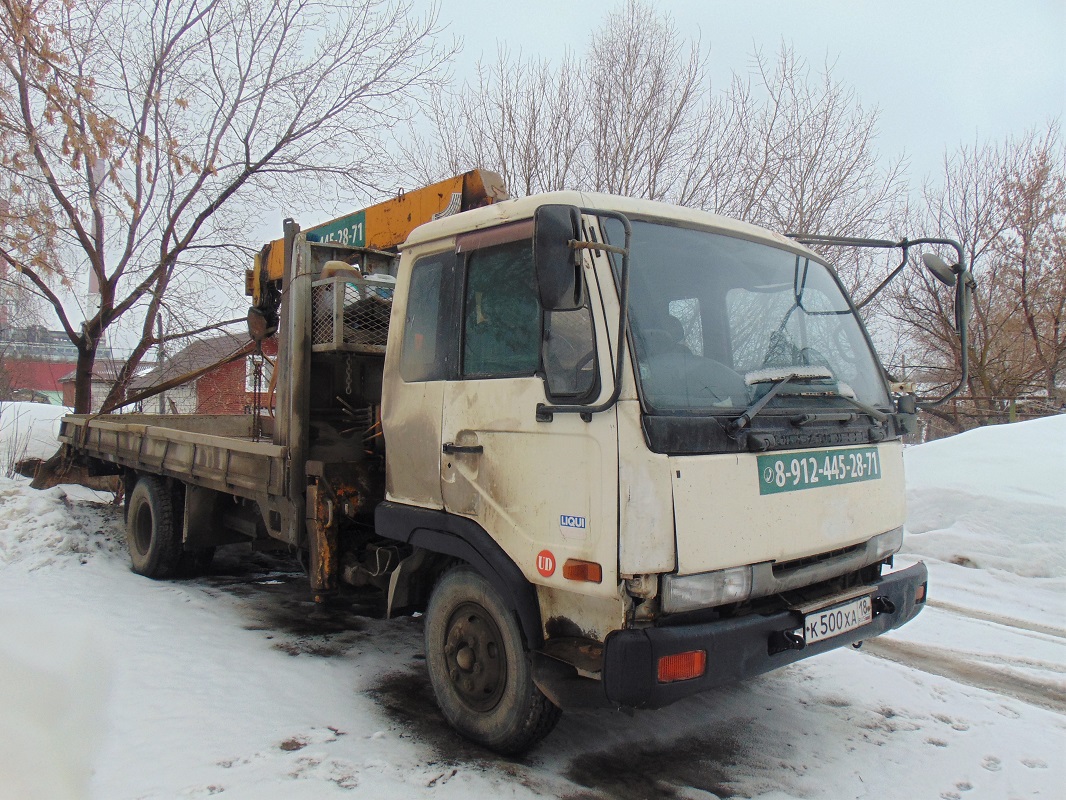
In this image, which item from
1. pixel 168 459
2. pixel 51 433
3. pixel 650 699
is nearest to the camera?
pixel 650 699

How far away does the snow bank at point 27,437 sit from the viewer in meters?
10.2

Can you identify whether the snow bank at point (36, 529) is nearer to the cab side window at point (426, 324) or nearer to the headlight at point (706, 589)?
the cab side window at point (426, 324)

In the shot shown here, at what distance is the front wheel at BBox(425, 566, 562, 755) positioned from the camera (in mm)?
3104

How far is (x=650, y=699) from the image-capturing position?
2.62 meters

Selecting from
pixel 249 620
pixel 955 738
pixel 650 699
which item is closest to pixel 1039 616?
pixel 955 738

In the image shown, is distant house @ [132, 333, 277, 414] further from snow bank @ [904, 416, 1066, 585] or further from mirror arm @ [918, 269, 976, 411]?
mirror arm @ [918, 269, 976, 411]

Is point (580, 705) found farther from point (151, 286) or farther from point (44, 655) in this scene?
point (151, 286)

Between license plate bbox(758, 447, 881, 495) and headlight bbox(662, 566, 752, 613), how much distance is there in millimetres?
343

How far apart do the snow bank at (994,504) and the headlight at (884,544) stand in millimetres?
3648

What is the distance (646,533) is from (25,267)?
7.82m

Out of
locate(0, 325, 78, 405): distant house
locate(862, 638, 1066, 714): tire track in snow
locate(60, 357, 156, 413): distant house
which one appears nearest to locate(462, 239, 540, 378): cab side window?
locate(862, 638, 1066, 714): tire track in snow

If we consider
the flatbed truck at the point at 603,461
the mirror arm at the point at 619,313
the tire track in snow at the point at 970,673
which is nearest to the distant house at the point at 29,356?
the flatbed truck at the point at 603,461

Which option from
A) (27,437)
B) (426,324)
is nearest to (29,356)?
(27,437)

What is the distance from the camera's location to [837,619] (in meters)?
3.07
